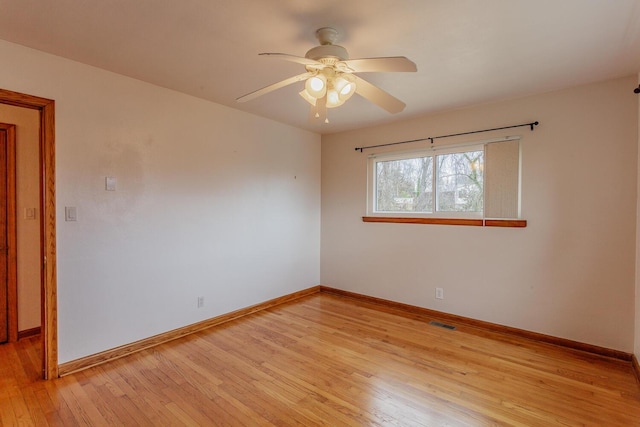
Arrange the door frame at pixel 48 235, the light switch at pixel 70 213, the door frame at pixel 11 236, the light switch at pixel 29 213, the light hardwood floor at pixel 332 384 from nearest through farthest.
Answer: the light hardwood floor at pixel 332 384 → the door frame at pixel 48 235 → the light switch at pixel 70 213 → the door frame at pixel 11 236 → the light switch at pixel 29 213

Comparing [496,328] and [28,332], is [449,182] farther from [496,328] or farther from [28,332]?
[28,332]

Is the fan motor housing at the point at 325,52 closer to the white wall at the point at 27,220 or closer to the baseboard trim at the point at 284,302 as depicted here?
the baseboard trim at the point at 284,302

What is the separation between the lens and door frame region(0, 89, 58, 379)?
7.46 feet

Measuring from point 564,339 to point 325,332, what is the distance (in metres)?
2.21

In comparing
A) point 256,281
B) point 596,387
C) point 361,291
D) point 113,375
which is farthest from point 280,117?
point 596,387

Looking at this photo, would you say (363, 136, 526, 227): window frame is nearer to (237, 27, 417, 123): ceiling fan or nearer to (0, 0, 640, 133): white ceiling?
(0, 0, 640, 133): white ceiling

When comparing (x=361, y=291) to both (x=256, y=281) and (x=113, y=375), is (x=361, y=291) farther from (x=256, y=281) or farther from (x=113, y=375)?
(x=113, y=375)

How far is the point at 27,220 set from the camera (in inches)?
123

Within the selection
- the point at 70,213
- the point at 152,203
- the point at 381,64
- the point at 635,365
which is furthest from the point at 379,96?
the point at 635,365

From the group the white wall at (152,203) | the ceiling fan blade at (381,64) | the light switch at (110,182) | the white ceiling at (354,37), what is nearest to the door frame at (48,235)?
the white wall at (152,203)

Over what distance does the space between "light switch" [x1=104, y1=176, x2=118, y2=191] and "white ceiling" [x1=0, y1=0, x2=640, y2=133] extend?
0.88 m

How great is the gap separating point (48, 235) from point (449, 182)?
148 inches

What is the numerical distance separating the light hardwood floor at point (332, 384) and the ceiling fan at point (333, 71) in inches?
76.3

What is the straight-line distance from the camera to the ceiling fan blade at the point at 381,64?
64.8 inches
